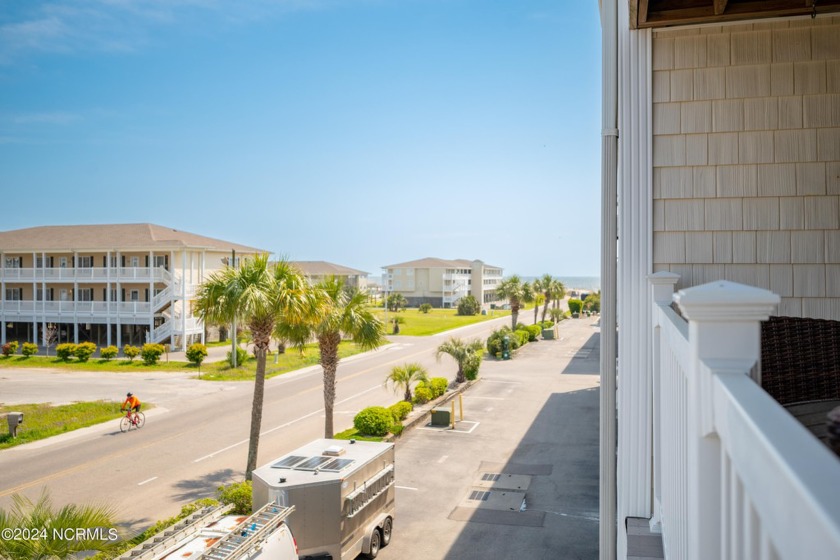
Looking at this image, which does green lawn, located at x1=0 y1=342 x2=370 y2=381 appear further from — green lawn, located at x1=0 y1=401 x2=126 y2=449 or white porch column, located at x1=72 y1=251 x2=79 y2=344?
green lawn, located at x1=0 y1=401 x2=126 y2=449

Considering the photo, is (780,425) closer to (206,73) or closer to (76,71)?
(76,71)

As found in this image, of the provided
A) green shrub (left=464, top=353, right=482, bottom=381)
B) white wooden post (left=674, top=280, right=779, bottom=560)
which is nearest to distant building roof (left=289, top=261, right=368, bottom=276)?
green shrub (left=464, top=353, right=482, bottom=381)

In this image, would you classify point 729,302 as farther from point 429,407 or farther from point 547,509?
point 429,407

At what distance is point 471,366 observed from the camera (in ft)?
89.5

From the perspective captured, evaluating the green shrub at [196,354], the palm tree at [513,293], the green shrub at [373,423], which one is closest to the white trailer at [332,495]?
the green shrub at [373,423]

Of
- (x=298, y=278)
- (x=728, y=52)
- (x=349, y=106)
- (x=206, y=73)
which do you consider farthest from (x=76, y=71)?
(x=728, y=52)

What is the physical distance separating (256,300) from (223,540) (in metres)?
Result: 7.26

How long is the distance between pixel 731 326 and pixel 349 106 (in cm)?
12655

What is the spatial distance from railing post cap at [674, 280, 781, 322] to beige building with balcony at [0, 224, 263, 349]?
1598 inches

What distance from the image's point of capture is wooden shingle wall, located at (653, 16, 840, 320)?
4.85 m

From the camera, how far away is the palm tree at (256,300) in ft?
44.3

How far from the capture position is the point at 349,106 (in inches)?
4791

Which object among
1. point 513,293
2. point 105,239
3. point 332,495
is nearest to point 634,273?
point 332,495

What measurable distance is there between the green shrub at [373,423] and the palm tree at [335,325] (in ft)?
6.31
